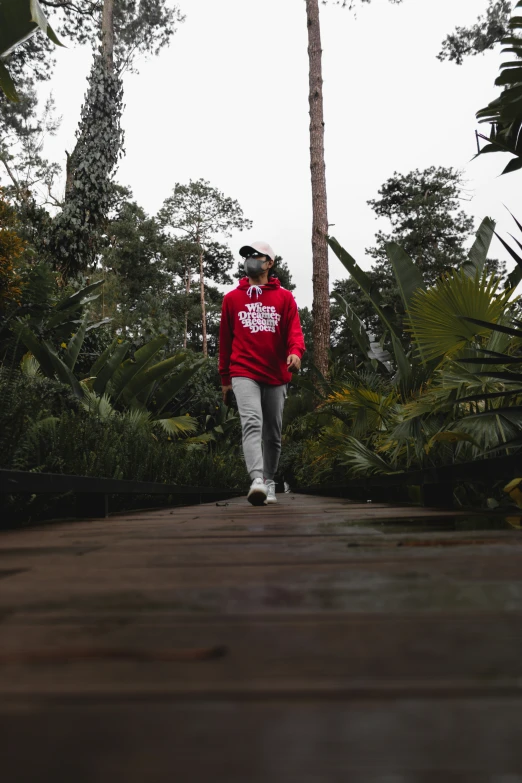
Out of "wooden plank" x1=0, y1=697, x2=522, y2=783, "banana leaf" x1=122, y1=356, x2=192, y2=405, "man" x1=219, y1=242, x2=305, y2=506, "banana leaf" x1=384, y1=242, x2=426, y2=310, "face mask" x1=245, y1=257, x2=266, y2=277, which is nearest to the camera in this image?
"wooden plank" x1=0, y1=697, x2=522, y2=783

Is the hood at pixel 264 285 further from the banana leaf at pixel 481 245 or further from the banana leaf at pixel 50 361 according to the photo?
the banana leaf at pixel 50 361

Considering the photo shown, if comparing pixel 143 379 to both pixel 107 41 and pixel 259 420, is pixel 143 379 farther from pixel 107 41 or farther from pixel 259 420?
pixel 107 41

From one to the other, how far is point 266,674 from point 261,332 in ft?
17.5

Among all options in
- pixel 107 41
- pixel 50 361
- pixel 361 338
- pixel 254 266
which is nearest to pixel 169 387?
pixel 50 361

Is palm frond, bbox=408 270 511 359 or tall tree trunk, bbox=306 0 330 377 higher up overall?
tall tree trunk, bbox=306 0 330 377

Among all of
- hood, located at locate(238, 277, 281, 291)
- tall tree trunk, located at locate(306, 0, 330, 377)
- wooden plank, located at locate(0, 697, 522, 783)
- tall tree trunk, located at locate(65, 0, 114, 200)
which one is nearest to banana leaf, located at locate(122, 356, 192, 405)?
hood, located at locate(238, 277, 281, 291)

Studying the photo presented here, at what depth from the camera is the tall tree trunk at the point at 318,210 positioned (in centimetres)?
1395

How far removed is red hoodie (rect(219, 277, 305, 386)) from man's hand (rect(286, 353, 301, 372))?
10 cm

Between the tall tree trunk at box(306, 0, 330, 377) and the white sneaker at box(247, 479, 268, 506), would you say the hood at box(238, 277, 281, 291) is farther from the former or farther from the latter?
the tall tree trunk at box(306, 0, 330, 377)

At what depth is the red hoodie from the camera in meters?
5.86

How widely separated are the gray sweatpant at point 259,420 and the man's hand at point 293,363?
372 millimetres

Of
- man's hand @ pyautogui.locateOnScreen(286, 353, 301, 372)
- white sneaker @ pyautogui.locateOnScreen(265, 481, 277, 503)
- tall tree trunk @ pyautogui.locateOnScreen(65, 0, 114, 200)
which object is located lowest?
white sneaker @ pyautogui.locateOnScreen(265, 481, 277, 503)

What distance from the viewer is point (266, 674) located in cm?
67

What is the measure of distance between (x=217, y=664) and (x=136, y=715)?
16 cm
